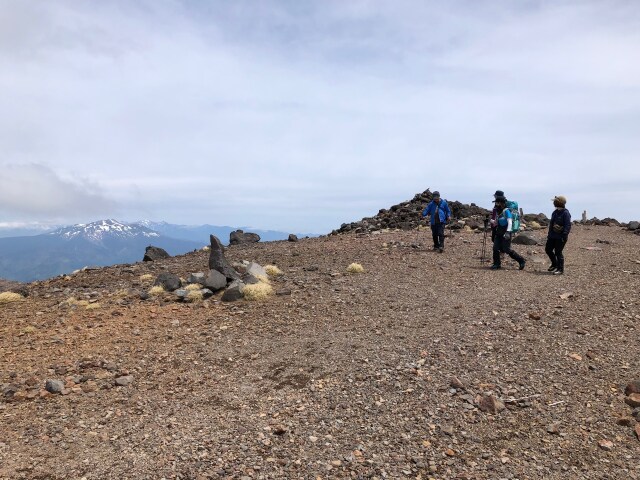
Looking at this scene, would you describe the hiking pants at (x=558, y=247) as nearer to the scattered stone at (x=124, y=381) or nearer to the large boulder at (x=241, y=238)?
the scattered stone at (x=124, y=381)

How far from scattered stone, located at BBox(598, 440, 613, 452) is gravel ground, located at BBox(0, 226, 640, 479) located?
2 centimetres

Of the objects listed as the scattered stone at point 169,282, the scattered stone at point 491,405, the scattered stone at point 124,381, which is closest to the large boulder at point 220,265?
the scattered stone at point 169,282

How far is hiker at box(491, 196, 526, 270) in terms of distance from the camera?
17.5 metres

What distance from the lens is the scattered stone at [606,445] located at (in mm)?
5957

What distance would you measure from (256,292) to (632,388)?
992 centimetres

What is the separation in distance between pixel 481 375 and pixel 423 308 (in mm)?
4501

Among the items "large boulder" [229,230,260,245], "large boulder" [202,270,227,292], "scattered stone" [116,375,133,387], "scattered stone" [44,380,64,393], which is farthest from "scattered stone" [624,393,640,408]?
"large boulder" [229,230,260,245]

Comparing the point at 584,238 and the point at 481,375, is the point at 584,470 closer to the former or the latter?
the point at 481,375

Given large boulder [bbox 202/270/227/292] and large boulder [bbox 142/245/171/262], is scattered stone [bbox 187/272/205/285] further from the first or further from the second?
large boulder [bbox 142/245/171/262]

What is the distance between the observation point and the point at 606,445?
6016 millimetres

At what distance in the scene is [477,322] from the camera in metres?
11.0

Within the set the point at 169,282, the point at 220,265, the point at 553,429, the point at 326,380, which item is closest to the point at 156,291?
the point at 169,282

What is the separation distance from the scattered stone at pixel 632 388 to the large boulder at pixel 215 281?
11.6 metres

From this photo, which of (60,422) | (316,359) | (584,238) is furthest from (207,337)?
(584,238)
